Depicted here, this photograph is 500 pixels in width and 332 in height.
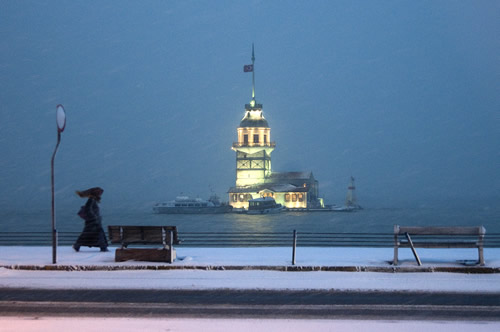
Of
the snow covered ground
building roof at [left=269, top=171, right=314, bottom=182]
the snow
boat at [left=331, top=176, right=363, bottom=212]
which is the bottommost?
boat at [left=331, top=176, right=363, bottom=212]

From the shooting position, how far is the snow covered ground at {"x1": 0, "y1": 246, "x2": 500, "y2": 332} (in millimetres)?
9016

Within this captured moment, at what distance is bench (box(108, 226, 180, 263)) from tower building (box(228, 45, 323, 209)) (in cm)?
11823

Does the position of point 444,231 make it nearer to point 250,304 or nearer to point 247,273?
point 247,273

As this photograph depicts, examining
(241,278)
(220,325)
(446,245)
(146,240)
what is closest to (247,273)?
(241,278)

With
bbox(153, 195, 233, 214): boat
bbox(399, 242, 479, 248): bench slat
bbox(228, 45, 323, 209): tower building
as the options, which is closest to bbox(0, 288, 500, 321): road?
bbox(399, 242, 479, 248): bench slat

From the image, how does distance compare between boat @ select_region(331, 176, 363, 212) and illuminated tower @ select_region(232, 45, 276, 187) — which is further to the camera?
boat @ select_region(331, 176, 363, 212)

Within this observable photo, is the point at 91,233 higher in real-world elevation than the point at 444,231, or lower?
lower

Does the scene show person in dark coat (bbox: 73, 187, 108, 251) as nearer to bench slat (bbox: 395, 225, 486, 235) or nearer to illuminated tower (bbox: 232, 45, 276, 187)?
bench slat (bbox: 395, 225, 486, 235)

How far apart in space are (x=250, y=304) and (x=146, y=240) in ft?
15.6

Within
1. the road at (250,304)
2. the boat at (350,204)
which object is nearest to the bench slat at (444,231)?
the road at (250,304)

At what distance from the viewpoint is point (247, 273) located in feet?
45.0

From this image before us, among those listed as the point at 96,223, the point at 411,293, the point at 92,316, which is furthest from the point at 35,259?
the point at 411,293

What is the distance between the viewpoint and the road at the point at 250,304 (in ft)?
32.1

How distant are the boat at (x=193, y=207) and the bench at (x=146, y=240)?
12739 cm
